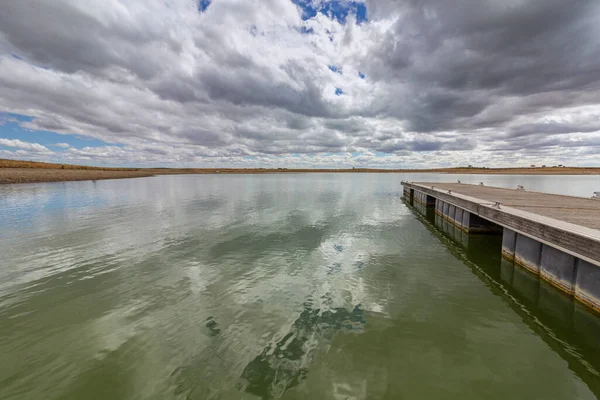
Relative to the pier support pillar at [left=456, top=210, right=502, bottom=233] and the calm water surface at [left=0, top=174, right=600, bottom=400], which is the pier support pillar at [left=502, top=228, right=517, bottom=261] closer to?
the calm water surface at [left=0, top=174, right=600, bottom=400]

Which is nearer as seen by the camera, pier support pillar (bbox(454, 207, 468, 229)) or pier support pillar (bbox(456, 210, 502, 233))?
pier support pillar (bbox(456, 210, 502, 233))

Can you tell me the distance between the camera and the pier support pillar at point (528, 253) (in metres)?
10.9

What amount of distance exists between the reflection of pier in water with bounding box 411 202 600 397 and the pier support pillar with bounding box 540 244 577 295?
0.91ft

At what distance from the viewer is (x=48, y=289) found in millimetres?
9734

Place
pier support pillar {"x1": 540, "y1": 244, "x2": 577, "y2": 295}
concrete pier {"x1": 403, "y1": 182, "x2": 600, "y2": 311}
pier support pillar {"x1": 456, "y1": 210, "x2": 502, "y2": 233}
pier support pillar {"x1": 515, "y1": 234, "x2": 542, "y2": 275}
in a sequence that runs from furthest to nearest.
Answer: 1. pier support pillar {"x1": 456, "y1": 210, "x2": 502, "y2": 233}
2. pier support pillar {"x1": 515, "y1": 234, "x2": 542, "y2": 275}
3. pier support pillar {"x1": 540, "y1": 244, "x2": 577, "y2": 295}
4. concrete pier {"x1": 403, "y1": 182, "x2": 600, "y2": 311}

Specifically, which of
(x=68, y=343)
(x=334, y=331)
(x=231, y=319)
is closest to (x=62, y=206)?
(x=68, y=343)

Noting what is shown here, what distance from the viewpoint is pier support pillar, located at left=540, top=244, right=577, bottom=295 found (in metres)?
9.09

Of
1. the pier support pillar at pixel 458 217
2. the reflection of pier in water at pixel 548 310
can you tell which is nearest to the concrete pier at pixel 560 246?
the reflection of pier in water at pixel 548 310

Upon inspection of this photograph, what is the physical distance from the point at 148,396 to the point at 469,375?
6946mm

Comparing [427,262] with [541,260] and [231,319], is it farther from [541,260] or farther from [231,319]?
[231,319]

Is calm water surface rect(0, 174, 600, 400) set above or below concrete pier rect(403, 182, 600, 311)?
below

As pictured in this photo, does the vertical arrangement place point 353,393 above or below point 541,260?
below

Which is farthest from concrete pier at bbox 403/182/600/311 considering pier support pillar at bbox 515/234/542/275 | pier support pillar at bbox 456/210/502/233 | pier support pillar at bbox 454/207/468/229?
pier support pillar at bbox 454/207/468/229

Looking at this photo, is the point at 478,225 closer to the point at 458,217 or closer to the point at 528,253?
the point at 458,217
